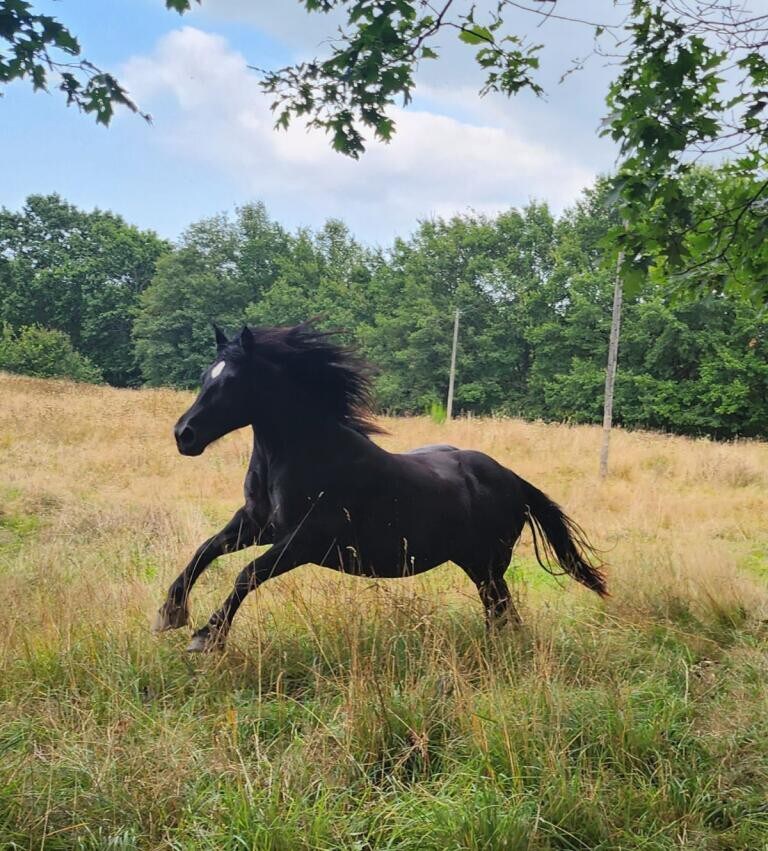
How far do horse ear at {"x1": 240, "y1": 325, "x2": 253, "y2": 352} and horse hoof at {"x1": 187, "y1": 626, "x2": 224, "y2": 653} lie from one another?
4.67ft

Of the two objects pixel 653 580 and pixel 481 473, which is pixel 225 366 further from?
pixel 653 580

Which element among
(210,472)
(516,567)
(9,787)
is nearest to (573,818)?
(9,787)

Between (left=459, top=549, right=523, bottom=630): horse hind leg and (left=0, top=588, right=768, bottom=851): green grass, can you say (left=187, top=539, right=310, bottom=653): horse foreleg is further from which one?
(left=459, top=549, right=523, bottom=630): horse hind leg

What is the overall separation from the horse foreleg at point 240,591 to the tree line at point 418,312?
24.2m

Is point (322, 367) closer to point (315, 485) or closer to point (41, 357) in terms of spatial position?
point (315, 485)

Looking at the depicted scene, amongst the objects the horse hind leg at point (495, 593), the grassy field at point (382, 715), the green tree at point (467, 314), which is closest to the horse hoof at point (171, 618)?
the grassy field at point (382, 715)

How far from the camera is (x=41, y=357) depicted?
107ft

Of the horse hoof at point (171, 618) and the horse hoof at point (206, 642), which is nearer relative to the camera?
the horse hoof at point (206, 642)

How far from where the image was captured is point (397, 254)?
45062 millimetres

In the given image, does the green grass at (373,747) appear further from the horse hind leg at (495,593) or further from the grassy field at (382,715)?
the horse hind leg at (495,593)

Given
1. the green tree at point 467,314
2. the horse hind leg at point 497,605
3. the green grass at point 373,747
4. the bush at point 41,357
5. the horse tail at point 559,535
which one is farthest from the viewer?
the green tree at point 467,314

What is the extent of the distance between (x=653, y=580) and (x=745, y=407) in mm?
28328

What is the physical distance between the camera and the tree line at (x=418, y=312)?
3039 centimetres

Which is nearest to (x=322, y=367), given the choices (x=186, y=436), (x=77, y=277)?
(x=186, y=436)
